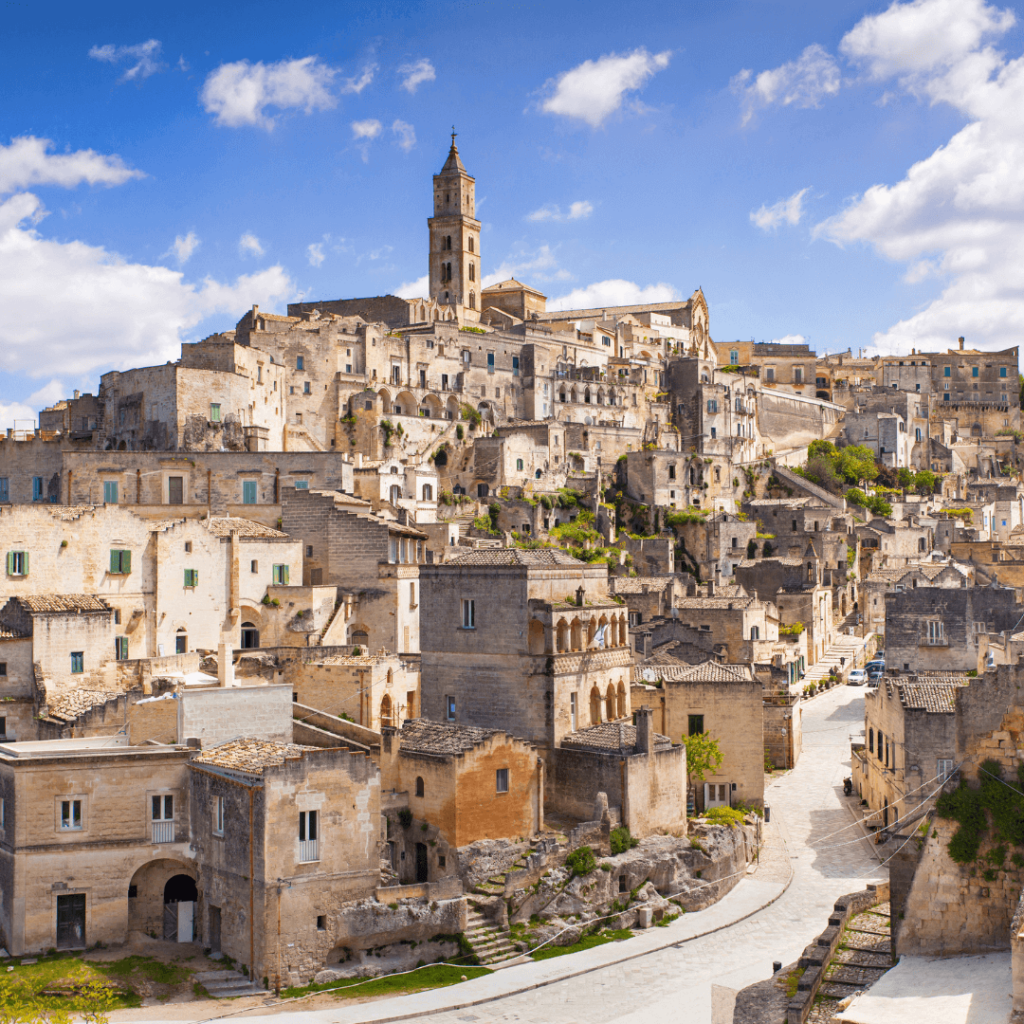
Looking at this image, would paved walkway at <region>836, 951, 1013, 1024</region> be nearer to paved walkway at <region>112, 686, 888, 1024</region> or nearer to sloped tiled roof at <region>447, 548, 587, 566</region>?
paved walkway at <region>112, 686, 888, 1024</region>

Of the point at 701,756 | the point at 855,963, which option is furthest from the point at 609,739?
the point at 855,963

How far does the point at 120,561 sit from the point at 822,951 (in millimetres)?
33681

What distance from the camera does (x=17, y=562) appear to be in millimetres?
47156

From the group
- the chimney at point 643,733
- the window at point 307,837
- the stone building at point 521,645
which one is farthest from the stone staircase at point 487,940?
the chimney at point 643,733

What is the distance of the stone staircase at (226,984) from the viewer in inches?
1167

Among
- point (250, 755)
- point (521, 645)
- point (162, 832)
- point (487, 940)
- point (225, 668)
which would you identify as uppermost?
point (521, 645)

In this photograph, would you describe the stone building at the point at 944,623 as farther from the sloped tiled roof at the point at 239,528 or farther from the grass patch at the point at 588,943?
the sloped tiled roof at the point at 239,528

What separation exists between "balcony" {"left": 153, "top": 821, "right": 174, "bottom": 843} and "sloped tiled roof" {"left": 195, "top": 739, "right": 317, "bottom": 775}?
6.44 feet

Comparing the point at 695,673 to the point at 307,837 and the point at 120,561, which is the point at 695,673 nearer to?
the point at 307,837

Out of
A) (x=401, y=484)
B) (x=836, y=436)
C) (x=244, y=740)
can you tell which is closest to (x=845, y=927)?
(x=244, y=740)

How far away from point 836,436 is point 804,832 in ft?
265

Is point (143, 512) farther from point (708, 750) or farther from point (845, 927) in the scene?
point (845, 927)

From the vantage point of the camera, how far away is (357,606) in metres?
53.6

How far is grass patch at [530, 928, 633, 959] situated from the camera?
1296 inches
